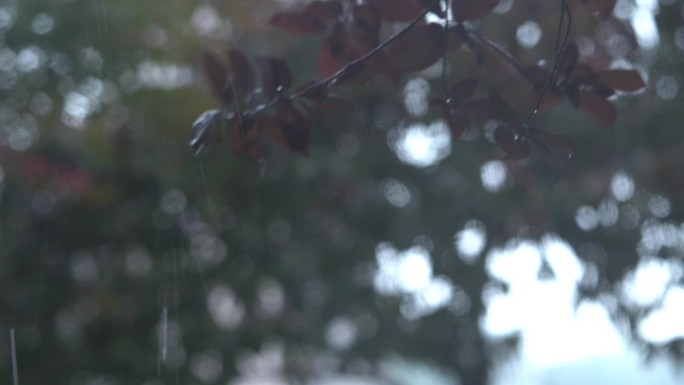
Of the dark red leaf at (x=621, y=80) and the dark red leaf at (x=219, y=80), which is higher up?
the dark red leaf at (x=219, y=80)

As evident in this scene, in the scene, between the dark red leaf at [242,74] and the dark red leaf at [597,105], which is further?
the dark red leaf at [242,74]

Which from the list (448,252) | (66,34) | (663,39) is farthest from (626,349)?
(66,34)

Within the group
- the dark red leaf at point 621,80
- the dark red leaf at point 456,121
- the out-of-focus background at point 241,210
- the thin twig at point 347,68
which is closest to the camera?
the thin twig at point 347,68

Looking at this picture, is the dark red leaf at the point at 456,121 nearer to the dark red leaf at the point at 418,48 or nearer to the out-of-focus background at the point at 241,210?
the dark red leaf at the point at 418,48

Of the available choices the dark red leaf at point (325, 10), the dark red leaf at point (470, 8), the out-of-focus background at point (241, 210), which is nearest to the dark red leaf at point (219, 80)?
the dark red leaf at point (325, 10)

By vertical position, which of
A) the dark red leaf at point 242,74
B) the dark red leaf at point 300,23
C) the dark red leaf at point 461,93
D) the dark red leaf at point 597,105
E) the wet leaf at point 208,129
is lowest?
the dark red leaf at point 597,105

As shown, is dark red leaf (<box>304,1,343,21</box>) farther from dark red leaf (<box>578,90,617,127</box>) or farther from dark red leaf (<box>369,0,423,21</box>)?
dark red leaf (<box>578,90,617,127</box>)

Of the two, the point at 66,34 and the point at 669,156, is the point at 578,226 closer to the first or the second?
the point at 669,156
